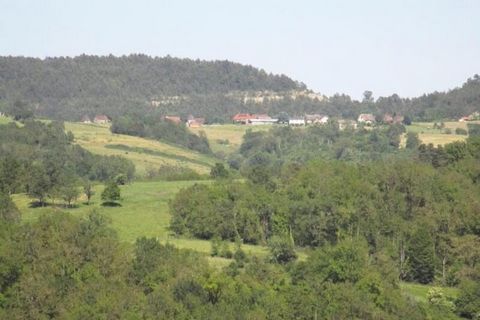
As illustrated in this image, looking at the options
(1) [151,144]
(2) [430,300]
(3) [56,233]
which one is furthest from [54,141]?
(2) [430,300]

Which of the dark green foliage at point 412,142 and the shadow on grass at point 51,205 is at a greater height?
the dark green foliage at point 412,142

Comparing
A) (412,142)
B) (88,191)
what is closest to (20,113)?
(412,142)

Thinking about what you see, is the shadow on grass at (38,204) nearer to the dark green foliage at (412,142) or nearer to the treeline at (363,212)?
the treeline at (363,212)

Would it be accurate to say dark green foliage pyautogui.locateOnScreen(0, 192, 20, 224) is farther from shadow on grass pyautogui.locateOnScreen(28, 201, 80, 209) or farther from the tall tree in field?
the tall tree in field

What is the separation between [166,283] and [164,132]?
10687cm

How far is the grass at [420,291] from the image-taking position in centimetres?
5945

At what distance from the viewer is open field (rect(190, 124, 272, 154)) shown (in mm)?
162538

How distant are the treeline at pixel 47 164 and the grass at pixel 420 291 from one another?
33.8 meters

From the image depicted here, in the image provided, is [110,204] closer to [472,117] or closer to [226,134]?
[226,134]

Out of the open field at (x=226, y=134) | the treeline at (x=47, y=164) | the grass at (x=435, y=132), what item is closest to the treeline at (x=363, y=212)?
the treeline at (x=47, y=164)

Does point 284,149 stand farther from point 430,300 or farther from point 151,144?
point 430,300

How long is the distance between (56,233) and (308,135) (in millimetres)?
104152

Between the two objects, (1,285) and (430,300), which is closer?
(1,285)

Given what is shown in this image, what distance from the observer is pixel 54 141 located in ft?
415
